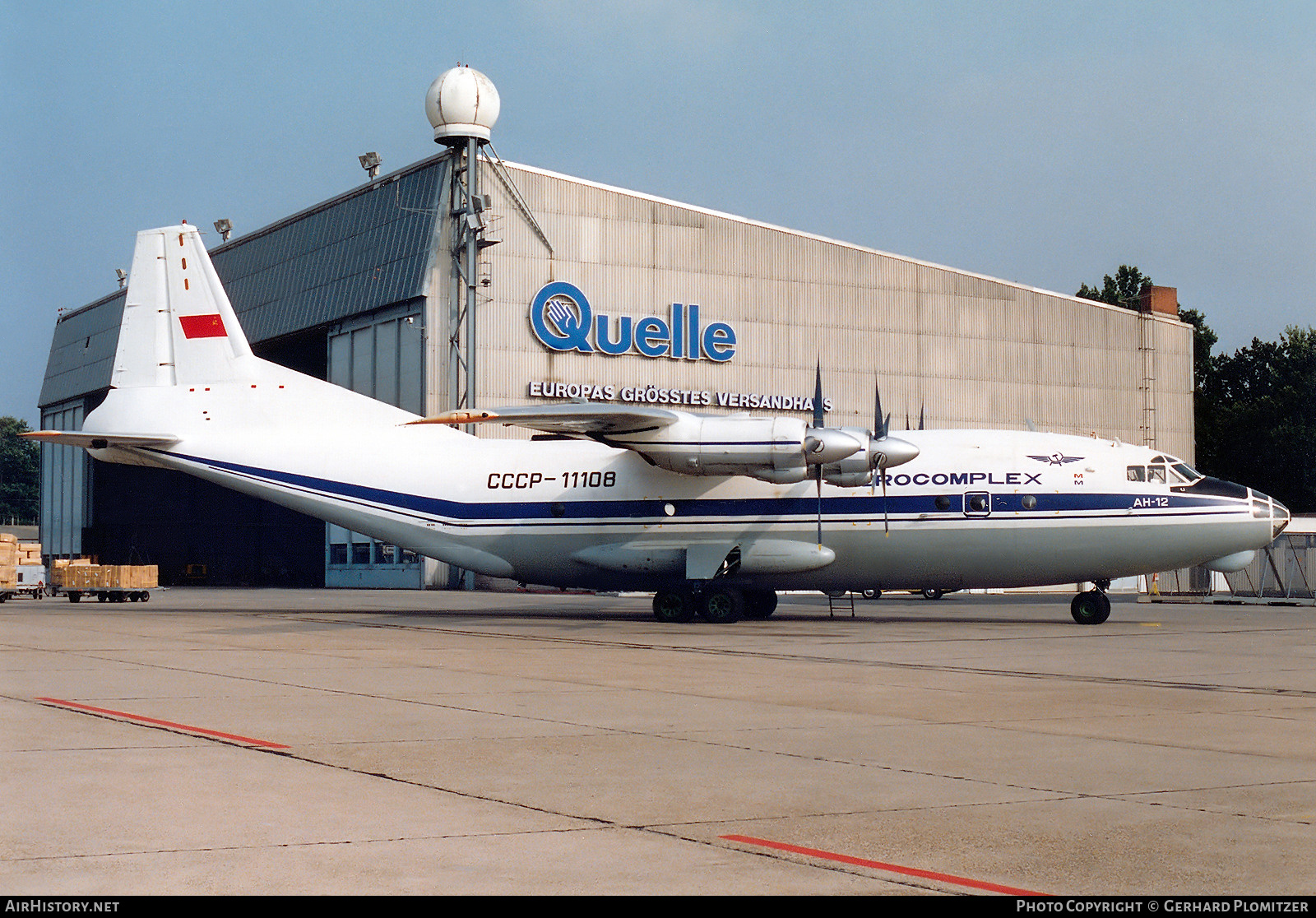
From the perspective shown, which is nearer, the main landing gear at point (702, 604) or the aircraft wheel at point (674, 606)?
the main landing gear at point (702, 604)

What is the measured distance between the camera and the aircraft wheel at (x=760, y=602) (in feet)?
101

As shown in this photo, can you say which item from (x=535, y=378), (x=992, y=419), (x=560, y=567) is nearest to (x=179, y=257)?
(x=560, y=567)

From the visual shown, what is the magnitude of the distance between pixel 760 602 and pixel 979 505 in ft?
20.1

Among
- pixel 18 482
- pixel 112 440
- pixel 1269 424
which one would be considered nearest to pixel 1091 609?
pixel 112 440

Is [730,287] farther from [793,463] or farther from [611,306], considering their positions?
[793,463]

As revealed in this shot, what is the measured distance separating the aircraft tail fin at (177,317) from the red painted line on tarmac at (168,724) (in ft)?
66.3

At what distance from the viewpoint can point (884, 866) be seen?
6645mm

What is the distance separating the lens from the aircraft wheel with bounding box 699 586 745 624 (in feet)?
94.7

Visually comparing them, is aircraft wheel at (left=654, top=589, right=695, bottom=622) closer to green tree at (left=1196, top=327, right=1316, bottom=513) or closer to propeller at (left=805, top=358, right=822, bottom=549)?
propeller at (left=805, top=358, right=822, bottom=549)

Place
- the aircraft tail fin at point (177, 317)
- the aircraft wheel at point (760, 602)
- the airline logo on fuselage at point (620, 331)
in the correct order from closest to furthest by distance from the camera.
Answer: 1. the aircraft wheel at point (760, 602)
2. the aircraft tail fin at point (177, 317)
3. the airline logo on fuselage at point (620, 331)

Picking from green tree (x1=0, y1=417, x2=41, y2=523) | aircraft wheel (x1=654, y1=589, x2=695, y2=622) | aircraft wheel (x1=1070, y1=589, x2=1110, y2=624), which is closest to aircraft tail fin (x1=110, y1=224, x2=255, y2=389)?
aircraft wheel (x1=654, y1=589, x2=695, y2=622)

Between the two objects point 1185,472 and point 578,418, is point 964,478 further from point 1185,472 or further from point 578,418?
point 578,418

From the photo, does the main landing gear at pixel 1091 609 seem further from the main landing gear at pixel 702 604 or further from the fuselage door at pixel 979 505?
the main landing gear at pixel 702 604

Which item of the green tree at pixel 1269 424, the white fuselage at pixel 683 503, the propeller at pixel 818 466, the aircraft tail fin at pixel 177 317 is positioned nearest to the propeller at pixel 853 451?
the propeller at pixel 818 466
